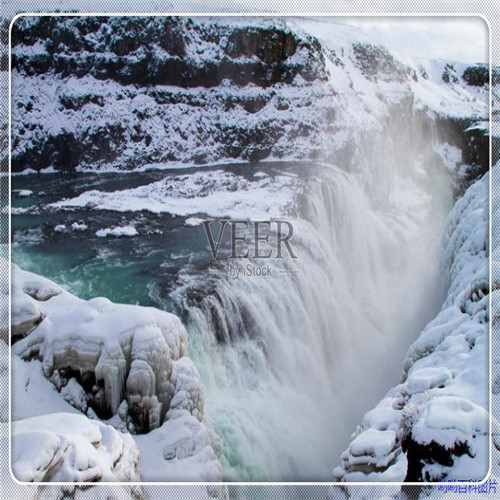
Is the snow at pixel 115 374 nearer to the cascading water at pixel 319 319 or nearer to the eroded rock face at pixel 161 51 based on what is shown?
the cascading water at pixel 319 319

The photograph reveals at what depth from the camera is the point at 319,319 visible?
3600 mm

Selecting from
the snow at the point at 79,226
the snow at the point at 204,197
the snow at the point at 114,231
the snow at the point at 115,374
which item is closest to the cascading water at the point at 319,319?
the snow at the point at 204,197

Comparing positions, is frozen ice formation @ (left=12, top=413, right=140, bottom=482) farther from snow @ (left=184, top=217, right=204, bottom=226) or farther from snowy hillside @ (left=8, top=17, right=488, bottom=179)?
snowy hillside @ (left=8, top=17, right=488, bottom=179)

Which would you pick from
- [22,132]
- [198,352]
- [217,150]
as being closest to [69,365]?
[198,352]

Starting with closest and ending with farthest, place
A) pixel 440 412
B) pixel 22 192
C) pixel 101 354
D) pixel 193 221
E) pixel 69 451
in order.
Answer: pixel 69 451, pixel 440 412, pixel 101 354, pixel 22 192, pixel 193 221

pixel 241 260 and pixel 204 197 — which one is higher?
pixel 204 197

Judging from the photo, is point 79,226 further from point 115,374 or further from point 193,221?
point 115,374

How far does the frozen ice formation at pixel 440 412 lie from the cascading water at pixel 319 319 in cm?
41

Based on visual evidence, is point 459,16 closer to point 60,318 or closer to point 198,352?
point 198,352

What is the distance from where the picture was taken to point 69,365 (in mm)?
2541

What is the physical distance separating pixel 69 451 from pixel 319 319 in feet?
6.51

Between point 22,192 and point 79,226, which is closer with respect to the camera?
point 22,192

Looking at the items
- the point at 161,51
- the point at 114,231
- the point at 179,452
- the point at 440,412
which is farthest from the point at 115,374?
the point at 161,51

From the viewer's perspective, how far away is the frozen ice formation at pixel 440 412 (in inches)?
83.9
